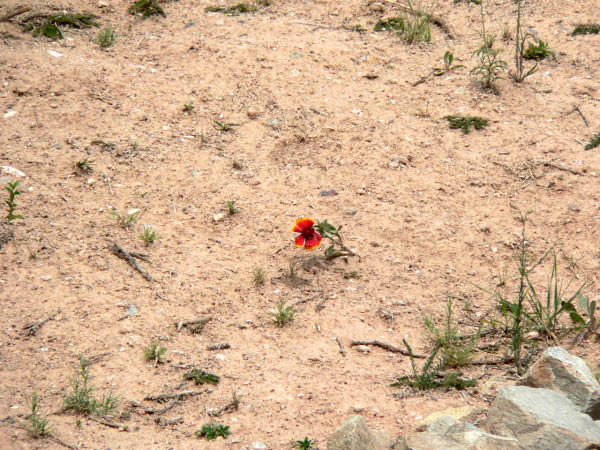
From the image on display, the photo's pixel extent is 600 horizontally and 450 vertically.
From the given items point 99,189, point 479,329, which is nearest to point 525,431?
point 479,329

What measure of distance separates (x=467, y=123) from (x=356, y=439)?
272cm

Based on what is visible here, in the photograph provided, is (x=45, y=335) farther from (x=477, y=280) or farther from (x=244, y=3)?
(x=244, y=3)

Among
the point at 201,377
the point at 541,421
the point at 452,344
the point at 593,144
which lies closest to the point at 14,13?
the point at 201,377

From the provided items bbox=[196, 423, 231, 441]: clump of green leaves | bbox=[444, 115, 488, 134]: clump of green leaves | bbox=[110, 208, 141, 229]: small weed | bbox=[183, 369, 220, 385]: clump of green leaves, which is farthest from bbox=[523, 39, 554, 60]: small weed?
bbox=[196, 423, 231, 441]: clump of green leaves

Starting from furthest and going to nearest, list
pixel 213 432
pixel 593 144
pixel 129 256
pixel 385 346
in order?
pixel 593 144
pixel 129 256
pixel 385 346
pixel 213 432

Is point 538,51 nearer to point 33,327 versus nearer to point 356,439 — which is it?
point 356,439

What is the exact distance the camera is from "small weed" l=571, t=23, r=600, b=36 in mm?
5121

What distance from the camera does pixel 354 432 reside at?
2.35 meters

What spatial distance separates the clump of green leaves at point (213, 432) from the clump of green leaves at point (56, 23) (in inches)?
143

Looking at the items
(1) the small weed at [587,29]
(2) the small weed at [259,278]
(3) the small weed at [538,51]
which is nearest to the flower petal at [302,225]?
(2) the small weed at [259,278]

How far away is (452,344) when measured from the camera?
3076 mm

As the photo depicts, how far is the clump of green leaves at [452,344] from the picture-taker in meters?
2.99

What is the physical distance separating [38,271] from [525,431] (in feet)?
8.02

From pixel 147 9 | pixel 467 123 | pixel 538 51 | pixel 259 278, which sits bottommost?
pixel 259 278
